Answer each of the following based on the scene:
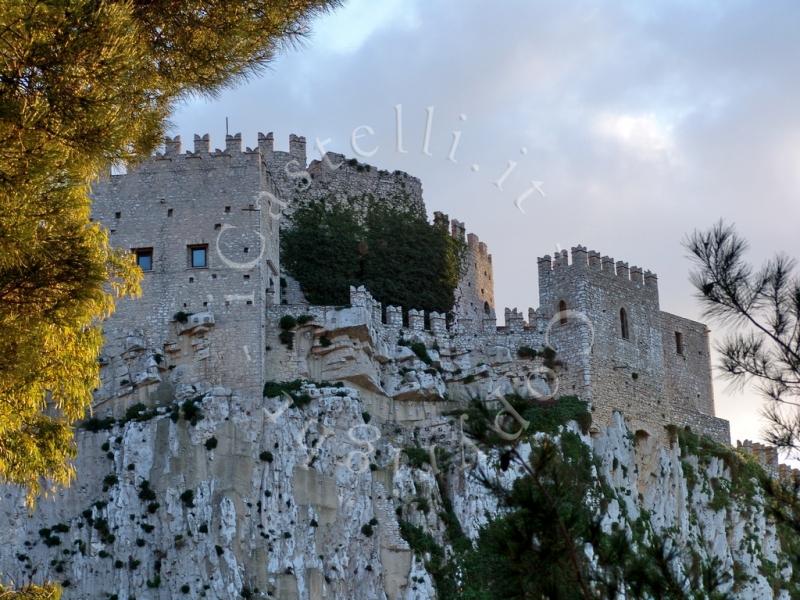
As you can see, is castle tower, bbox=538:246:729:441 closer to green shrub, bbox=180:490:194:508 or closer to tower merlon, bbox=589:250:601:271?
tower merlon, bbox=589:250:601:271

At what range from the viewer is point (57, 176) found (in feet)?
48.1

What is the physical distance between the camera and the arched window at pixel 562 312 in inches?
1539

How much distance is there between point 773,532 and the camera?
42.3 meters

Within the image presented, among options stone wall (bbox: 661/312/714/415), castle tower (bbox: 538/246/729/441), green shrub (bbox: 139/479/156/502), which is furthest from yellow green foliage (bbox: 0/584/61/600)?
stone wall (bbox: 661/312/714/415)

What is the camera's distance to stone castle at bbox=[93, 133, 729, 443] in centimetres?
3512

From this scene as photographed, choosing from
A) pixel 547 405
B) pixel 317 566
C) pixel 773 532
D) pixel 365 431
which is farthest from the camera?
pixel 773 532

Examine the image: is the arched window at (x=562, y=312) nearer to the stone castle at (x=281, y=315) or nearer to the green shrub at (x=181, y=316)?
the stone castle at (x=281, y=315)

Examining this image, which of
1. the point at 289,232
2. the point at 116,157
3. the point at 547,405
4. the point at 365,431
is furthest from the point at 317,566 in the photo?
the point at 116,157

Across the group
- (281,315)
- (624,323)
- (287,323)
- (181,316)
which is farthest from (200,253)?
(624,323)

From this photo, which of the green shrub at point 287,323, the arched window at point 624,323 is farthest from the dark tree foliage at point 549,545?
the arched window at point 624,323

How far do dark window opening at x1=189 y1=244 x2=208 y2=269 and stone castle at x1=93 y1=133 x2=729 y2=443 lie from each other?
3cm

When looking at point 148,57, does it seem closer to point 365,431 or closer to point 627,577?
point 627,577

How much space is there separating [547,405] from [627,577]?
21834mm

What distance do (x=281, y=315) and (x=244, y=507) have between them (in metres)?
5.37
